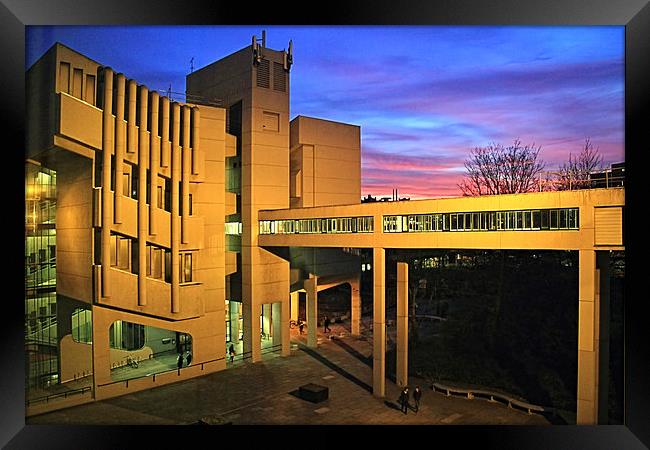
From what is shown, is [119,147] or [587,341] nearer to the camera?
[587,341]

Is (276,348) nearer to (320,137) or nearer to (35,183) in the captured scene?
(320,137)

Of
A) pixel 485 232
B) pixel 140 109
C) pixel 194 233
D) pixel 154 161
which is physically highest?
pixel 140 109

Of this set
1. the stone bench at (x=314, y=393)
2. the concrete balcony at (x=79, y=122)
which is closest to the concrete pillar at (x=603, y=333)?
the stone bench at (x=314, y=393)

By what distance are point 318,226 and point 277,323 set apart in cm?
721

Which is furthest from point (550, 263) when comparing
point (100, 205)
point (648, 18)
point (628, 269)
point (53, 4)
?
point (53, 4)

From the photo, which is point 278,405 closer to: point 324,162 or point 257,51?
point 324,162

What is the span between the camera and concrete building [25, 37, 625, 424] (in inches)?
665

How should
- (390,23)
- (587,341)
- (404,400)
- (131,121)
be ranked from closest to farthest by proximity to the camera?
1. (390,23)
2. (587,341)
3. (404,400)
4. (131,121)

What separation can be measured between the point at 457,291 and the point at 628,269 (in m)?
25.2

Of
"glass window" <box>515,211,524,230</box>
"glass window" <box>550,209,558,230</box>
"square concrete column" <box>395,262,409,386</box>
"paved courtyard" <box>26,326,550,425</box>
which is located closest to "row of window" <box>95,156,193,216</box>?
"paved courtyard" <box>26,326,550,425</box>

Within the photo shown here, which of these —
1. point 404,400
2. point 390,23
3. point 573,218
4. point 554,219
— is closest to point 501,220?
point 554,219

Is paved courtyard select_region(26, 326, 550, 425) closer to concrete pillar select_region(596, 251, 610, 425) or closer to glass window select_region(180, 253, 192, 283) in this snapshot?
concrete pillar select_region(596, 251, 610, 425)

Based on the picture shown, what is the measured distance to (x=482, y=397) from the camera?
20078 mm

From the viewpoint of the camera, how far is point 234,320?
2823 cm
